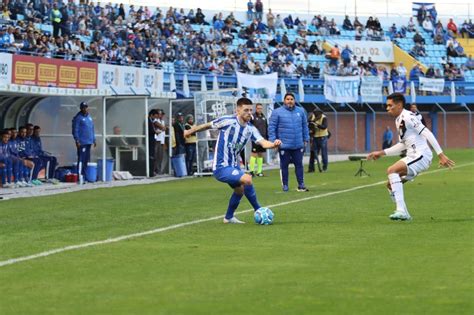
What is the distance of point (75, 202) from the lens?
70.7ft

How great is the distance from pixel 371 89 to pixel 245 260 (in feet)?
156

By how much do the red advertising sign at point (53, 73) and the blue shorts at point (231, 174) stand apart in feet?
49.5

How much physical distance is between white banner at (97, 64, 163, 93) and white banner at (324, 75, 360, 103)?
18.6m

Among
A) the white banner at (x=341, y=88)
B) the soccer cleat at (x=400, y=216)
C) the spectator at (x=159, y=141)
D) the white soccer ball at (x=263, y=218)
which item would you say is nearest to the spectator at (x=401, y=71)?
the white banner at (x=341, y=88)

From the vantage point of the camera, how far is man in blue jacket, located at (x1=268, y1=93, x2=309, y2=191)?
24.0 metres

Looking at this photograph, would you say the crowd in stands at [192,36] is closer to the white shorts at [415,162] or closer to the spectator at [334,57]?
the spectator at [334,57]

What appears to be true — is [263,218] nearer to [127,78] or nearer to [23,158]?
[23,158]

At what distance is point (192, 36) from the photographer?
51.9 m

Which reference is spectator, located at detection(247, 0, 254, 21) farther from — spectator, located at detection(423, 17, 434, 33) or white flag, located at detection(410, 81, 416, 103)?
spectator, located at detection(423, 17, 434, 33)

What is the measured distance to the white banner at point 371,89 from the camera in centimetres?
5778

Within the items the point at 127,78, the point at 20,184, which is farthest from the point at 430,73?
the point at 20,184

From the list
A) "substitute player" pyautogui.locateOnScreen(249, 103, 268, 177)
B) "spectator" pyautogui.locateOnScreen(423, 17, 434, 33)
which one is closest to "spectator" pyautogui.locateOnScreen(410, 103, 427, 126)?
"substitute player" pyautogui.locateOnScreen(249, 103, 268, 177)

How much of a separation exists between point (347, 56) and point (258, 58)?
21.2ft

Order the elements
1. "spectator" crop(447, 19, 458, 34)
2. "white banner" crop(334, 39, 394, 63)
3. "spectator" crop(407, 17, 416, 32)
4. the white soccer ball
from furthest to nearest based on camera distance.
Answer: "spectator" crop(447, 19, 458, 34) < "spectator" crop(407, 17, 416, 32) < "white banner" crop(334, 39, 394, 63) < the white soccer ball
